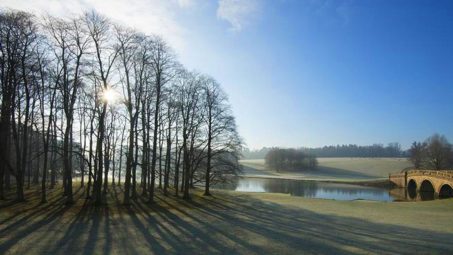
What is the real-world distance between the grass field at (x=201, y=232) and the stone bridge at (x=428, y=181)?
3842 centimetres

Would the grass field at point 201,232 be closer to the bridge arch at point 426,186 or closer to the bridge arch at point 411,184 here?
the bridge arch at point 426,186

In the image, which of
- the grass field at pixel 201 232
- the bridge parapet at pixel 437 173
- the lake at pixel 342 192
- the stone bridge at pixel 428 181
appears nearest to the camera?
the grass field at pixel 201 232

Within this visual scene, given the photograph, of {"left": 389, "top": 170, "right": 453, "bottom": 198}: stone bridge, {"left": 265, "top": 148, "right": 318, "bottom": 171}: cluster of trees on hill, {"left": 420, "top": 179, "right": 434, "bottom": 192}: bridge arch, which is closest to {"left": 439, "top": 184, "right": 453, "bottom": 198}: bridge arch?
{"left": 389, "top": 170, "right": 453, "bottom": 198}: stone bridge

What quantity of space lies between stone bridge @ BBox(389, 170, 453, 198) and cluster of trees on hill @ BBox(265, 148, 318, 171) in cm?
5366

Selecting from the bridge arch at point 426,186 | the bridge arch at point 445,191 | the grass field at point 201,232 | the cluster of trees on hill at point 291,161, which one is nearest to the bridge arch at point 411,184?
the bridge arch at point 426,186

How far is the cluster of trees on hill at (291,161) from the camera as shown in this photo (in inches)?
5699

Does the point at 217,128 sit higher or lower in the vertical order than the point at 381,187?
higher

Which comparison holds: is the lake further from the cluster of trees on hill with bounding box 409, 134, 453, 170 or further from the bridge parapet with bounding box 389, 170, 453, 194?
the cluster of trees on hill with bounding box 409, 134, 453, 170

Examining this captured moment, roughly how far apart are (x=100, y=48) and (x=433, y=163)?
95.5 metres

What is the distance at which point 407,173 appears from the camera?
8162cm

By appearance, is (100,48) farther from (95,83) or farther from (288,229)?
(288,229)

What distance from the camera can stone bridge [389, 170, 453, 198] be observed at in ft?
198

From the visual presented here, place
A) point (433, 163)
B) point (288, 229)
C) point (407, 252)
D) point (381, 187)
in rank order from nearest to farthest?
point (407, 252), point (288, 229), point (381, 187), point (433, 163)

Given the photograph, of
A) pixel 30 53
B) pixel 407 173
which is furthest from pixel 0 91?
pixel 407 173
